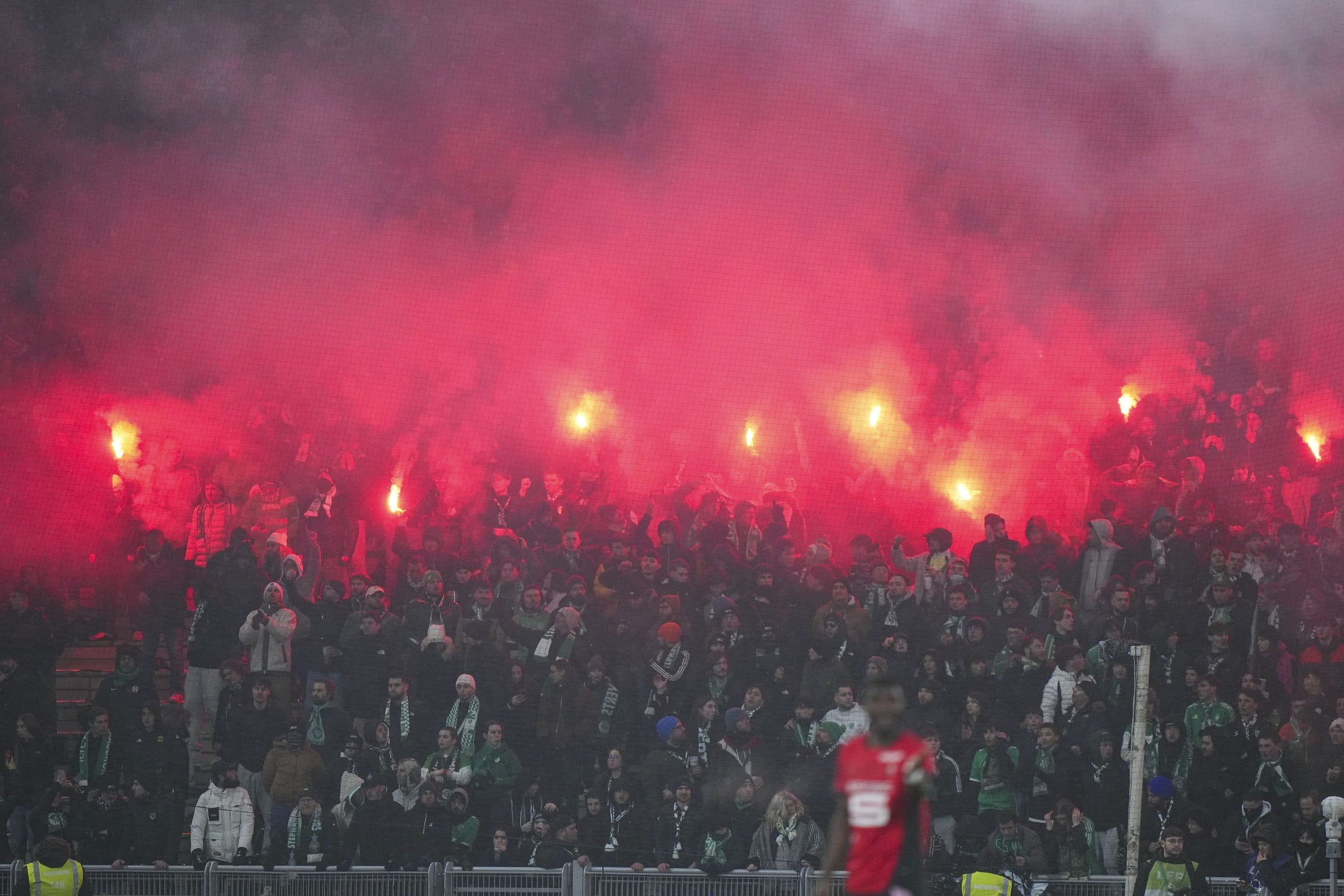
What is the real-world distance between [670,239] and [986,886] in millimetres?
7413

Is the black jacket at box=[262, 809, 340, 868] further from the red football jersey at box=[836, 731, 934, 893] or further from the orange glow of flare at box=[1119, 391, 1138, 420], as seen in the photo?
the orange glow of flare at box=[1119, 391, 1138, 420]

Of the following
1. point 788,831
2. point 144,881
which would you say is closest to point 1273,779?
point 788,831

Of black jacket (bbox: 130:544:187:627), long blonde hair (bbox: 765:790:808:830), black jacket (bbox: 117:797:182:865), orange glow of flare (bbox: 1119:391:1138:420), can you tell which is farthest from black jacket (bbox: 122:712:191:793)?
orange glow of flare (bbox: 1119:391:1138:420)

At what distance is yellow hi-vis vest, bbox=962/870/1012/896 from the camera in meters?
6.97

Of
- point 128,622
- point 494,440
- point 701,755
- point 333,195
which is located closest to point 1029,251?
A: point 494,440

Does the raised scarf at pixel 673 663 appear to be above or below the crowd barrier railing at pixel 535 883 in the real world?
above

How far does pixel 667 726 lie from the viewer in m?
7.89

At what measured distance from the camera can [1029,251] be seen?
1286 cm

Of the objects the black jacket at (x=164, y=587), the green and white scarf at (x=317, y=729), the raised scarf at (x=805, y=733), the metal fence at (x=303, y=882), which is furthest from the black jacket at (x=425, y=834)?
the black jacket at (x=164, y=587)

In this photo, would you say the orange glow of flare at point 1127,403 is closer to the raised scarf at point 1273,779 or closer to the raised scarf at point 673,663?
the raised scarf at point 1273,779

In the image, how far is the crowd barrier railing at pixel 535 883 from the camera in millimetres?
7141

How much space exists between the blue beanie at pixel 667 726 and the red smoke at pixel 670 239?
15.1ft

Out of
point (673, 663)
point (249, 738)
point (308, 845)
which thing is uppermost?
point (673, 663)

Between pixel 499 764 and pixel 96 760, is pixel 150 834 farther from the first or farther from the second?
pixel 499 764
